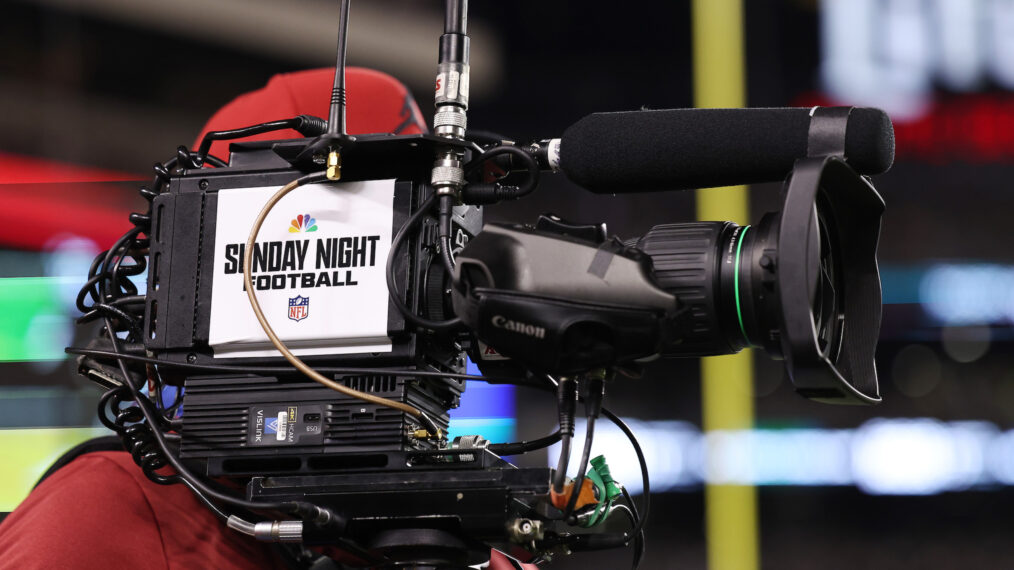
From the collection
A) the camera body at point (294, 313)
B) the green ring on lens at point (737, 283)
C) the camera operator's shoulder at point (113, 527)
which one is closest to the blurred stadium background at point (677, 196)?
the camera operator's shoulder at point (113, 527)

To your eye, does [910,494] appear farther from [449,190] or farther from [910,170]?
[449,190]

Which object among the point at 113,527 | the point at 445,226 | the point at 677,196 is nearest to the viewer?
the point at 445,226

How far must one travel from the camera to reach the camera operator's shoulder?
0.97 meters

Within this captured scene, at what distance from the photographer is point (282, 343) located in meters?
0.88

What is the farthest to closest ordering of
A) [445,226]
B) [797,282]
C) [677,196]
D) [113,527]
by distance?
1. [677,196]
2. [113,527]
3. [445,226]
4. [797,282]

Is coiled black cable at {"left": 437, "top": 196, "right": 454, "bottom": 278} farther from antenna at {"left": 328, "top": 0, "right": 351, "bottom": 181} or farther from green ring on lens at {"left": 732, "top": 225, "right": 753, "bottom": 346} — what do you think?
green ring on lens at {"left": 732, "top": 225, "right": 753, "bottom": 346}

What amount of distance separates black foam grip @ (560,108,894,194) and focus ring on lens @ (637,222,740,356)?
44 mm

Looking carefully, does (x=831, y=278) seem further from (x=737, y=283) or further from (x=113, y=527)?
(x=113, y=527)

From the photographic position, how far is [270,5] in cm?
261

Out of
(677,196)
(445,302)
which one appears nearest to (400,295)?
(445,302)

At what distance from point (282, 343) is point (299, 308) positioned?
0.09 feet

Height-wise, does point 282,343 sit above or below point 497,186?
below

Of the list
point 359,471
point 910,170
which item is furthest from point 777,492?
point 359,471

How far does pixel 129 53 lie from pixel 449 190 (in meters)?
1.90
